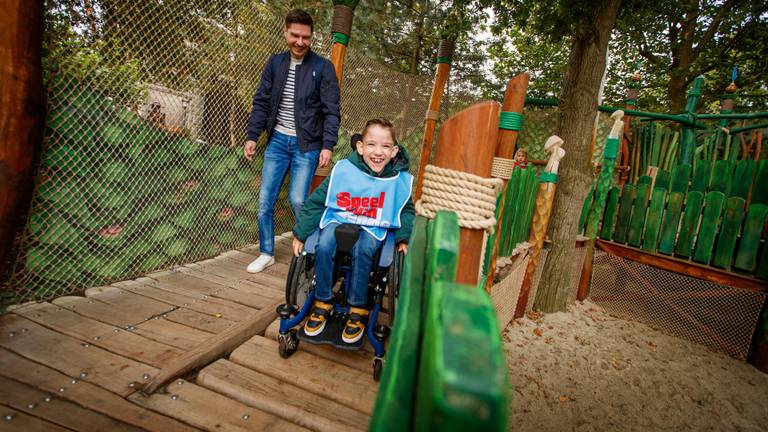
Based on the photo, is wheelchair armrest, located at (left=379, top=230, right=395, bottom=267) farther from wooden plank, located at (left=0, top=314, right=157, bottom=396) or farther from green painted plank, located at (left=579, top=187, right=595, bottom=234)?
green painted plank, located at (left=579, top=187, right=595, bottom=234)

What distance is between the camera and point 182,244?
296 centimetres

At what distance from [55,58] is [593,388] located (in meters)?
4.18

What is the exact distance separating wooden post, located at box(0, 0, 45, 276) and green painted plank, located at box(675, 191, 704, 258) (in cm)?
525

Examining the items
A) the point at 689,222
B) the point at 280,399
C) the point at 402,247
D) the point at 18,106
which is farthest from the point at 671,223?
the point at 18,106

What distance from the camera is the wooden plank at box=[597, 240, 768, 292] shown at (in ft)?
10.5

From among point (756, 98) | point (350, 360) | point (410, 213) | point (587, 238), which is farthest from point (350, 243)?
point (756, 98)

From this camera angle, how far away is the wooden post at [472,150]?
1025mm

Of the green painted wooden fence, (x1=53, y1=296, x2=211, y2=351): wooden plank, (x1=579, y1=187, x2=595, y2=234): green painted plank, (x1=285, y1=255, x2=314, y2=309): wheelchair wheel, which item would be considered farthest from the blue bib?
(x1=579, y1=187, x2=595, y2=234): green painted plank

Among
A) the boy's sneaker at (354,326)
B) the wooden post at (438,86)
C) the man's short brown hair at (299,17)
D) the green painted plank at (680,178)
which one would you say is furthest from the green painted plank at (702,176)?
the man's short brown hair at (299,17)

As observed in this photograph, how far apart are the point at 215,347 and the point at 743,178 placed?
486cm

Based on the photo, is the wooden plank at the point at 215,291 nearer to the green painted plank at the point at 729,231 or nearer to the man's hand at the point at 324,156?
the man's hand at the point at 324,156

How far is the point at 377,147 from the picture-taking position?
210cm

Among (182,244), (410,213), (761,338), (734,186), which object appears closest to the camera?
(410,213)

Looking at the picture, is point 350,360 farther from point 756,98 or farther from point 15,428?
point 756,98
